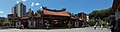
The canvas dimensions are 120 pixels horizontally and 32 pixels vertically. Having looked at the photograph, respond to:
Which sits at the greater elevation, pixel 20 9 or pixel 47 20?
pixel 20 9

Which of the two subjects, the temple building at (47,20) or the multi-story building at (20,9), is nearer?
the temple building at (47,20)

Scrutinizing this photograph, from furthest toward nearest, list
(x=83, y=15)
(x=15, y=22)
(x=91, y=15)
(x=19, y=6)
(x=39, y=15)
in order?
(x=19, y=6) → (x=91, y=15) → (x=83, y=15) → (x=15, y=22) → (x=39, y=15)

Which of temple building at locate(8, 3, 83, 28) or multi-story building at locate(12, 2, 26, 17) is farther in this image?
multi-story building at locate(12, 2, 26, 17)

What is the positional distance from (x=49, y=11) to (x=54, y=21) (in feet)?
6.70

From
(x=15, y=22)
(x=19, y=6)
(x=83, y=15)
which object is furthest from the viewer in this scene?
(x=19, y=6)

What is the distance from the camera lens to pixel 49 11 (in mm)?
51812

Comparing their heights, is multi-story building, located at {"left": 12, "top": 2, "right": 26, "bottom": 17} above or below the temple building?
above

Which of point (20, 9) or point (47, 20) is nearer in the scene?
point (47, 20)

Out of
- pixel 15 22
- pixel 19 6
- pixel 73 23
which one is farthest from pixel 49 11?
pixel 19 6

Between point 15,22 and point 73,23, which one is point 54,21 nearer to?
point 73,23

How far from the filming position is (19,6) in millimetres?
109750

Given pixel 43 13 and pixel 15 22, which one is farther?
pixel 15 22

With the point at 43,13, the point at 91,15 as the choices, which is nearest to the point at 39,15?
the point at 43,13

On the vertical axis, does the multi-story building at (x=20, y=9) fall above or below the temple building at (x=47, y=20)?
above
